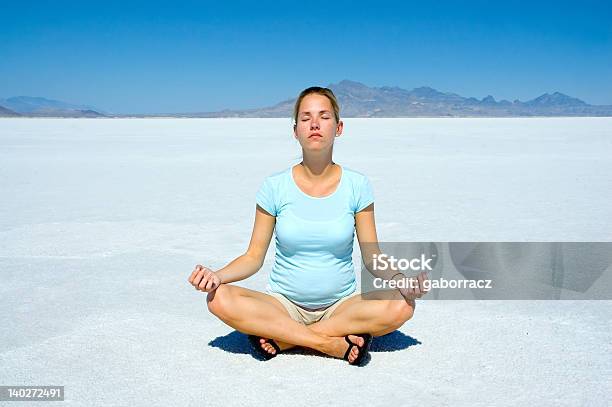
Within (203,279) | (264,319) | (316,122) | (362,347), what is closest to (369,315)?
(362,347)

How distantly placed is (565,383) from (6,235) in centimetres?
471

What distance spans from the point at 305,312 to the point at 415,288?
2.08 feet

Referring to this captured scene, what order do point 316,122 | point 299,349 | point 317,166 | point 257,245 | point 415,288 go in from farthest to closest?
point 299,349 → point 257,245 → point 317,166 → point 316,122 → point 415,288

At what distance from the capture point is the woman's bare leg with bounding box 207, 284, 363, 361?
2.62 meters

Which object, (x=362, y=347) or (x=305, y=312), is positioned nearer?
(x=362, y=347)

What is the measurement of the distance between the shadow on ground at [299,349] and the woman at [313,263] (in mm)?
132

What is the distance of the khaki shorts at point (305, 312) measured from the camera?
276 centimetres

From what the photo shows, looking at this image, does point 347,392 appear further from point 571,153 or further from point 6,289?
point 571,153

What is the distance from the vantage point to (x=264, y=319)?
104 inches

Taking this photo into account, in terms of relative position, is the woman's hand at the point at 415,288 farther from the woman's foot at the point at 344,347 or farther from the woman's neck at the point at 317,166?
the woman's neck at the point at 317,166

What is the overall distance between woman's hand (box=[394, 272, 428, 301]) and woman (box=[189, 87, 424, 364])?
13cm

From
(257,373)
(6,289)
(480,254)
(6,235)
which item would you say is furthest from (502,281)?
(6,235)

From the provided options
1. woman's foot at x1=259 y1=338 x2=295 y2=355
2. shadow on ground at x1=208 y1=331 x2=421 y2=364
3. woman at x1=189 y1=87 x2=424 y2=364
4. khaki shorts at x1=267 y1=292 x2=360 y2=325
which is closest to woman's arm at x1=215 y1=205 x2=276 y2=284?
woman at x1=189 y1=87 x2=424 y2=364

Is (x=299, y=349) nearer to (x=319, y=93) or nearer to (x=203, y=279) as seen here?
(x=203, y=279)
